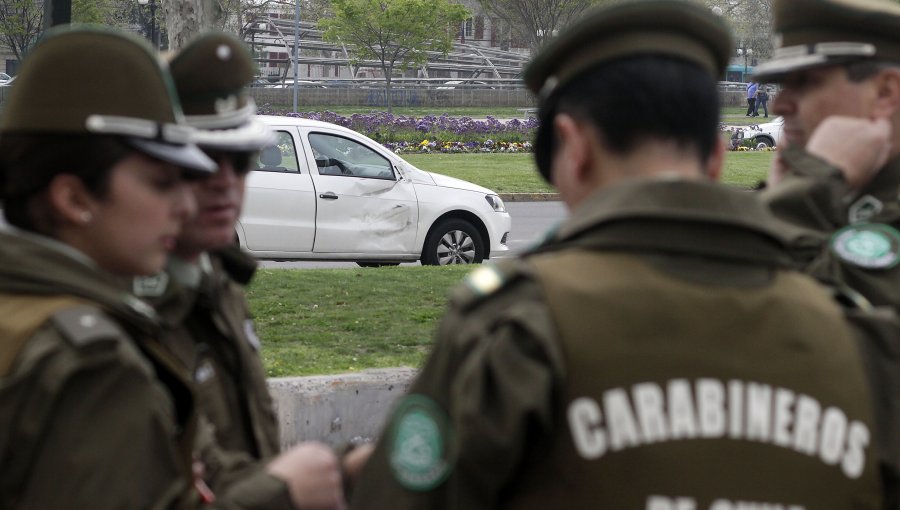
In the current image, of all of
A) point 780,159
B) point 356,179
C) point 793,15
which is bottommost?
point 356,179

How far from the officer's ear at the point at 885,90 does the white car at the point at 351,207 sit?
9605 mm

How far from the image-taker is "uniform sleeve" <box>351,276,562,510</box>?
1.64m

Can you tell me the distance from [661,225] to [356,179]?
10.7m

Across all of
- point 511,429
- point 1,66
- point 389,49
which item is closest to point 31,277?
point 511,429

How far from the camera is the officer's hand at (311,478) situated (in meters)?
2.14

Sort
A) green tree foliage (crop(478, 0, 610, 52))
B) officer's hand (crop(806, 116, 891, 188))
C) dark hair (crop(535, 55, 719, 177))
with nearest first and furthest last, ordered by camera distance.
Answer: dark hair (crop(535, 55, 719, 177)) → officer's hand (crop(806, 116, 891, 188)) → green tree foliage (crop(478, 0, 610, 52))

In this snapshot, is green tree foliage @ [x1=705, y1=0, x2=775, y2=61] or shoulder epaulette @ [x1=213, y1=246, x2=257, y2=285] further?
green tree foliage @ [x1=705, y1=0, x2=775, y2=61]

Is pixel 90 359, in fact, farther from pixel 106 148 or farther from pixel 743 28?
pixel 743 28

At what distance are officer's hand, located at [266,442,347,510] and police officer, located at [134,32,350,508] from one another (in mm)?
166

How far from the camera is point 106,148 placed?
198 cm

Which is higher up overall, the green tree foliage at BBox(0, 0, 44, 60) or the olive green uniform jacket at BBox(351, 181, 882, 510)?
the green tree foliage at BBox(0, 0, 44, 60)

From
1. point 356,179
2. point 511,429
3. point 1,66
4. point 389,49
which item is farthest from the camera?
point 1,66

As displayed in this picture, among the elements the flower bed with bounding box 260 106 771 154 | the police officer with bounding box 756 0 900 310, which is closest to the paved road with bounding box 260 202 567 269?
the flower bed with bounding box 260 106 771 154

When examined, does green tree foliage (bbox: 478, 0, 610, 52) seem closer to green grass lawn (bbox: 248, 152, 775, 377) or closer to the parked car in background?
the parked car in background
